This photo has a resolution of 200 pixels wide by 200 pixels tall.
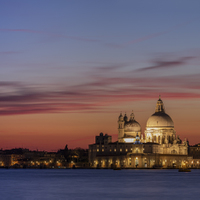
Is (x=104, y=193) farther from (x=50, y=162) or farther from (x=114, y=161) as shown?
(x=50, y=162)

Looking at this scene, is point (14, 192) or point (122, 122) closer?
point (14, 192)

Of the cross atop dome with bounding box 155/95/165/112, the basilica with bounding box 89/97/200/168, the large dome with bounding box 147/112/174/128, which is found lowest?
the basilica with bounding box 89/97/200/168

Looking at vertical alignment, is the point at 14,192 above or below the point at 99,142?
below

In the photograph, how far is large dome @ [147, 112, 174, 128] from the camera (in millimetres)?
156750

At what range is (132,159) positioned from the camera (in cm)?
14788

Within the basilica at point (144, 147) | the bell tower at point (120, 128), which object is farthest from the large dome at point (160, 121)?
the bell tower at point (120, 128)

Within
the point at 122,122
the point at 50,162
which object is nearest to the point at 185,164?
the point at 122,122

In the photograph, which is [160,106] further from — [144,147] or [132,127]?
[144,147]

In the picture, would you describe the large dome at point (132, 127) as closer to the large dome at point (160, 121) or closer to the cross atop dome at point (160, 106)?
the large dome at point (160, 121)

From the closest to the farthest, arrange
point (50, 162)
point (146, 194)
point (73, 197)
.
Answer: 1. point (73, 197)
2. point (146, 194)
3. point (50, 162)

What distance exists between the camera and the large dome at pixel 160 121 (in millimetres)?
156750

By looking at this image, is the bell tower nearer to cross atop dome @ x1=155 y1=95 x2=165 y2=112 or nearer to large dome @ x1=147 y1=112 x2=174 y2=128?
large dome @ x1=147 y1=112 x2=174 y2=128

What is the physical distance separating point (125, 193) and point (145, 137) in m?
104

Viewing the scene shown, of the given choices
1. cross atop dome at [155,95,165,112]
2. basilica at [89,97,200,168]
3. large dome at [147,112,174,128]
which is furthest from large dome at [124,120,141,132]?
cross atop dome at [155,95,165,112]
